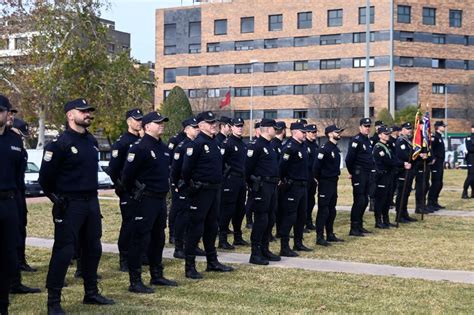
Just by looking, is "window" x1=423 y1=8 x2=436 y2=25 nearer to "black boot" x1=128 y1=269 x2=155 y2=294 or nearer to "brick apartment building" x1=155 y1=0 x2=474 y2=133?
"brick apartment building" x1=155 y1=0 x2=474 y2=133

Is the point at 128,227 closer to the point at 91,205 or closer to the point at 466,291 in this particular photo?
the point at 91,205

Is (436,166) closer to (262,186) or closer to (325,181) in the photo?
(325,181)

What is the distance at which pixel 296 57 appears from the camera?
240 ft

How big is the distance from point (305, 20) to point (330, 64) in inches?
207

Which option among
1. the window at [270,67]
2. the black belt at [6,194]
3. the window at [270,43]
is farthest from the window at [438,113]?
the black belt at [6,194]

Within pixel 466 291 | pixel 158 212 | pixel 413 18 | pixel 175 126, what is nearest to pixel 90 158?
pixel 158 212

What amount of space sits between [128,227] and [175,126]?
9.67 m

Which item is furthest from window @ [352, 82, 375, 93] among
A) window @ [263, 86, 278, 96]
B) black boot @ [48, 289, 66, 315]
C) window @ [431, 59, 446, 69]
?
black boot @ [48, 289, 66, 315]

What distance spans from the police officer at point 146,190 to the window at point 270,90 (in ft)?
216

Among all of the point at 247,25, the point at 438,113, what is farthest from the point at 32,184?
the point at 438,113

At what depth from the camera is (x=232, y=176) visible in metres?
12.9

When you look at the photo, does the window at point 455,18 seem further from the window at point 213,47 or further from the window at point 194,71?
the window at point 194,71

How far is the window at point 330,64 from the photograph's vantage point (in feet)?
234

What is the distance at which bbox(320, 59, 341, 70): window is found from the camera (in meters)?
71.2
